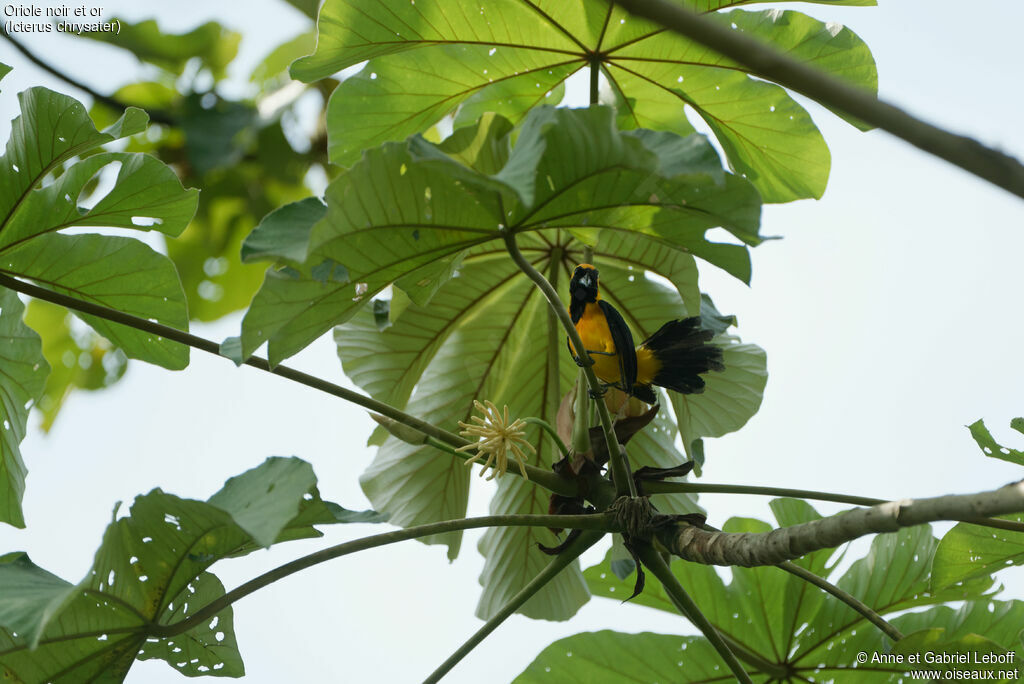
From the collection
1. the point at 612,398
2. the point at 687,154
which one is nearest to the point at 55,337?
the point at 612,398

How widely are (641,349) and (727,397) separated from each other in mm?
309

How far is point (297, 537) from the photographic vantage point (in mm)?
1071

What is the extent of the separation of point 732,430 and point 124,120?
131 cm

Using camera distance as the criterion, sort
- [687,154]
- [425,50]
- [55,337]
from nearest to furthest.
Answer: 1. [687,154]
2. [425,50]
3. [55,337]

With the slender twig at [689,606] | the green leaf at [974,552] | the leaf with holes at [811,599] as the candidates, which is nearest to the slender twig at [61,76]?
the slender twig at [689,606]

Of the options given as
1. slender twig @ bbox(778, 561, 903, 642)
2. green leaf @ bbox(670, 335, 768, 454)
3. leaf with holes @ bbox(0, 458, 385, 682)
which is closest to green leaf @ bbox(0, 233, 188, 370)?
leaf with holes @ bbox(0, 458, 385, 682)

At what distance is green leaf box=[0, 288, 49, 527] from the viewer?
155cm

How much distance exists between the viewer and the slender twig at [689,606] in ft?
4.06

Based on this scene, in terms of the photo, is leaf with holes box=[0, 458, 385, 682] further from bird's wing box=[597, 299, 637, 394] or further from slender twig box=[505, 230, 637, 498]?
bird's wing box=[597, 299, 637, 394]

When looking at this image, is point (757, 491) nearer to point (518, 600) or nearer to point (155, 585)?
point (518, 600)

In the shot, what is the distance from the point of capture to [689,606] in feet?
4.14

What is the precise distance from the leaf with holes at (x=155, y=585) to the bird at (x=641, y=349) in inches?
25.8

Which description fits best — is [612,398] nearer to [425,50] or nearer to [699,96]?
[699,96]

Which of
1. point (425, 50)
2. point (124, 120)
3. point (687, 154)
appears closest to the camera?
point (687, 154)
